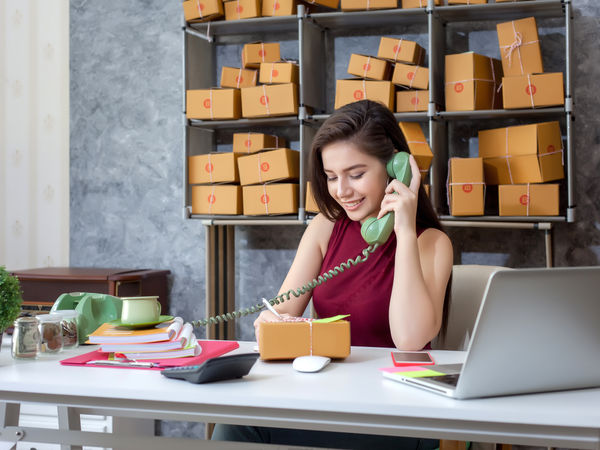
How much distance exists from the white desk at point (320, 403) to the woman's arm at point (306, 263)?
1.95 ft

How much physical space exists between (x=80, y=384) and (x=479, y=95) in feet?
7.61

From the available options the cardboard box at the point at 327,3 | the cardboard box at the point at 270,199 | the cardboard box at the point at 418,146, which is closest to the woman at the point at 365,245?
the cardboard box at the point at 418,146

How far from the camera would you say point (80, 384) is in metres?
1.19

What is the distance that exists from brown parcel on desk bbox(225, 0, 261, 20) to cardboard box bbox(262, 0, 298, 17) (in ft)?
0.15

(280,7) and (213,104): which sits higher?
(280,7)

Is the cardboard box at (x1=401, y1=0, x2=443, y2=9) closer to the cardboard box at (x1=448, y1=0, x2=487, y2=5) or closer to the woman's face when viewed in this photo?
the cardboard box at (x1=448, y1=0, x2=487, y2=5)

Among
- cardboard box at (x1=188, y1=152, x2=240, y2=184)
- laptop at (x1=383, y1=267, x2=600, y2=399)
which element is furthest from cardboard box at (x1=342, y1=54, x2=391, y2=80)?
laptop at (x1=383, y1=267, x2=600, y2=399)

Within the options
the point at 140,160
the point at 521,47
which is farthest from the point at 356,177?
the point at 140,160

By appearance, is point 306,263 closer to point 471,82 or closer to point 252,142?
point 471,82

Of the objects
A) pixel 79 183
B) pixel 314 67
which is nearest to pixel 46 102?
pixel 79 183

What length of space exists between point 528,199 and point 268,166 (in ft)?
3.85

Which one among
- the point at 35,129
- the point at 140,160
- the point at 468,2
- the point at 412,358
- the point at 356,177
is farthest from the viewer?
the point at 35,129

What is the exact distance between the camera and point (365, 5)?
315 cm

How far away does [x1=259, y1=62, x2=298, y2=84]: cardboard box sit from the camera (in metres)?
3.22
